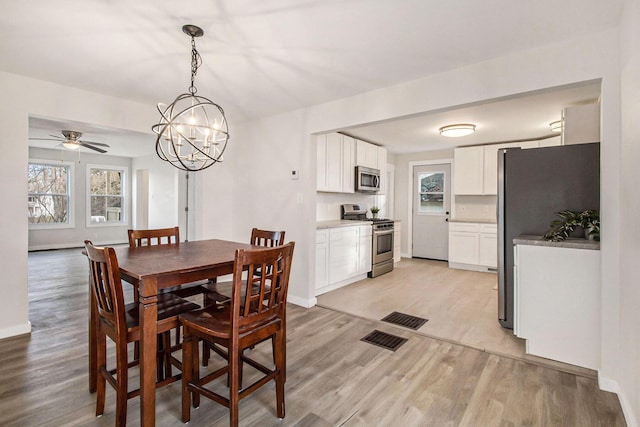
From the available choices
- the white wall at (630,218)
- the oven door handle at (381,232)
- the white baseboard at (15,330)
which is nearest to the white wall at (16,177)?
the white baseboard at (15,330)

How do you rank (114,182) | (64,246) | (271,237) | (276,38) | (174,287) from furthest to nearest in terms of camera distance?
(114,182), (64,246), (271,237), (174,287), (276,38)

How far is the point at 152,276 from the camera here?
1.55 metres

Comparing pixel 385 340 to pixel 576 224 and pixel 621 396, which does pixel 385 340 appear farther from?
pixel 576 224

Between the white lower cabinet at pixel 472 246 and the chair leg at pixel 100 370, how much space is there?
537 centimetres

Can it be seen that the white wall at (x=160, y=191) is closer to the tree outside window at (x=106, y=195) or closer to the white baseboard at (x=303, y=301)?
the tree outside window at (x=106, y=195)

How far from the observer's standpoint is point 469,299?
3.93 m

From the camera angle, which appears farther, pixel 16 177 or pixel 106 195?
pixel 106 195

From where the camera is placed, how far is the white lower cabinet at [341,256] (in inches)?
159

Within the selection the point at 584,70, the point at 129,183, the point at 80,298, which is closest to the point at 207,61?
the point at 584,70

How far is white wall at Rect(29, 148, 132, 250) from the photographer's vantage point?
24.2 feet

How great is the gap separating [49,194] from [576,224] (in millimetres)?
9782

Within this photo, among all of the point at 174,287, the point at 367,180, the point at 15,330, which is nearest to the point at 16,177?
the point at 15,330

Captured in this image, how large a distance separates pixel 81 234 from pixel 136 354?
24.5 ft

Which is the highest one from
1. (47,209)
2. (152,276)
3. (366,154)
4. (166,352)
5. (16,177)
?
(366,154)
